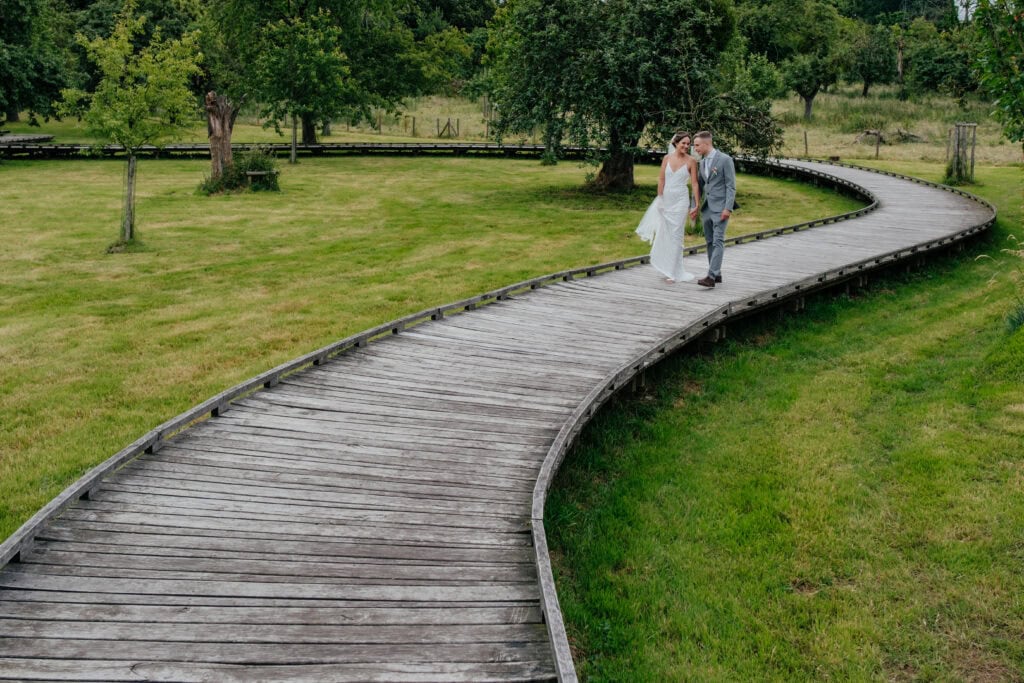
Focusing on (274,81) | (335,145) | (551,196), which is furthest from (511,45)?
(335,145)

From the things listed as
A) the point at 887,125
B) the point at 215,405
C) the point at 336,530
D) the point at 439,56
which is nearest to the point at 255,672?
the point at 336,530

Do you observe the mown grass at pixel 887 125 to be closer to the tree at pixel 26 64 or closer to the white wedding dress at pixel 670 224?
the white wedding dress at pixel 670 224

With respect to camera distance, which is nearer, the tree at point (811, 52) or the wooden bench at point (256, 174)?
the wooden bench at point (256, 174)

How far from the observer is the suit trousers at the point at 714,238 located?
12.5m

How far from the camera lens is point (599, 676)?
209 inches

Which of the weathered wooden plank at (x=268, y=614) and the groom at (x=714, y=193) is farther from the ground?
the groom at (x=714, y=193)

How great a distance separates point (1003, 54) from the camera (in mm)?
12664

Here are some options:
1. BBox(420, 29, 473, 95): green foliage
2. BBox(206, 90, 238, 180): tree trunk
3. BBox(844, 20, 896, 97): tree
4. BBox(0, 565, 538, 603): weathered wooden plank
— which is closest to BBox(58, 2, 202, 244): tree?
BBox(206, 90, 238, 180): tree trunk

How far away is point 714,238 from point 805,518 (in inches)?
241

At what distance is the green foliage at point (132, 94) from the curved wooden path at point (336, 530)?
10936 mm

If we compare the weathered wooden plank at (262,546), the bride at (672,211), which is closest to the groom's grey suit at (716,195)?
the bride at (672,211)

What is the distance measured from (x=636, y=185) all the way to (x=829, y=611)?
968 inches

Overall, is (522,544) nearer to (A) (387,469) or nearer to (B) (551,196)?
(A) (387,469)

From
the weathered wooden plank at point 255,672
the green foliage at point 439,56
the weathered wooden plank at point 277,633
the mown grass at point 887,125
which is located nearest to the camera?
the weathered wooden plank at point 255,672
